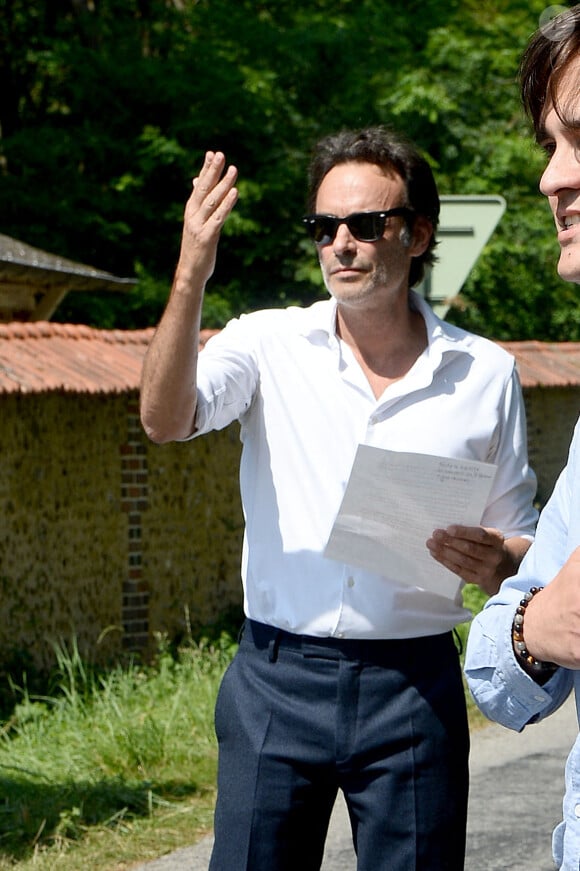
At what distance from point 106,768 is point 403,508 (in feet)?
12.1

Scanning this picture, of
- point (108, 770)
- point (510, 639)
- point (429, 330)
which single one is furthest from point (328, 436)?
point (108, 770)

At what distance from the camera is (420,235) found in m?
3.06

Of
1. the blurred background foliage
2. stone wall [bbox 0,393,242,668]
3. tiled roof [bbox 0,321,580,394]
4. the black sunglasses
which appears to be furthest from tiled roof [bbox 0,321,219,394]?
the blurred background foliage

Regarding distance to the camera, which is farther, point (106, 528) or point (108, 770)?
point (106, 528)

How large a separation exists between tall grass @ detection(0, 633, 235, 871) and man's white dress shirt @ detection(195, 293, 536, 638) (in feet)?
8.65

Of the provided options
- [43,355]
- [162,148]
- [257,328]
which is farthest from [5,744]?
[162,148]

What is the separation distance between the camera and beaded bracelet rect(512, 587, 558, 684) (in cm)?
176

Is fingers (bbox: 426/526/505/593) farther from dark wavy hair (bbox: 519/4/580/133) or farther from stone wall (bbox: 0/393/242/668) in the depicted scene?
stone wall (bbox: 0/393/242/668)

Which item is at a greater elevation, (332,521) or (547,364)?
(547,364)

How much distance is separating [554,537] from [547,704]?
22 cm

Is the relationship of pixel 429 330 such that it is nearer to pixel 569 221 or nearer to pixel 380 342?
pixel 380 342

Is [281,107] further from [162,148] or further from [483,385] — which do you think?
[483,385]

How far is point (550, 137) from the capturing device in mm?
1820

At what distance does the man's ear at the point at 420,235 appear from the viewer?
3.02 metres
